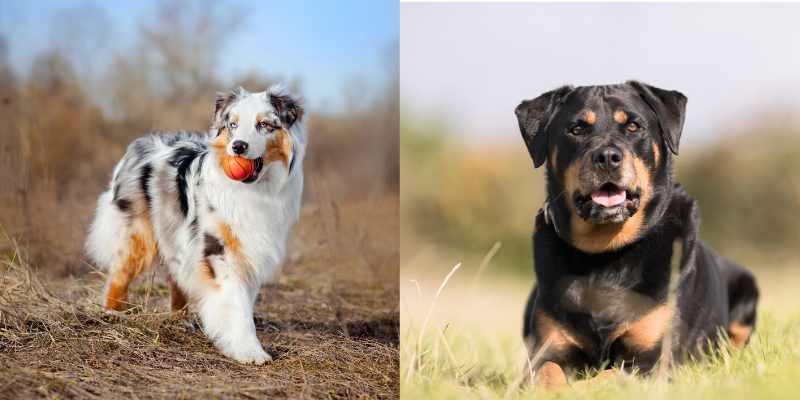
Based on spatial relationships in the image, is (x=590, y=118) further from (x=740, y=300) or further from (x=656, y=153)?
(x=740, y=300)

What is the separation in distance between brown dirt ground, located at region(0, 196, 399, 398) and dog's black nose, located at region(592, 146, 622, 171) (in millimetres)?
1675

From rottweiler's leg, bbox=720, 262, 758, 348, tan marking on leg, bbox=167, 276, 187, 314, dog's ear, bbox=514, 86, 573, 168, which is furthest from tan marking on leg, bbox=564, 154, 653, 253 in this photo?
tan marking on leg, bbox=167, 276, 187, 314

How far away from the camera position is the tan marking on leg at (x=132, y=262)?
542 centimetres

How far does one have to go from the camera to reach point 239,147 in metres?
4.87

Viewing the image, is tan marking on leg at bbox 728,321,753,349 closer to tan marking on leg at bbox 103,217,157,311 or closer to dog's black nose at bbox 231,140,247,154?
dog's black nose at bbox 231,140,247,154

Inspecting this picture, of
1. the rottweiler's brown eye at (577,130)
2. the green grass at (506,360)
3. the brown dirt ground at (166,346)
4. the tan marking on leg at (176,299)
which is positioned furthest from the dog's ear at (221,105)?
the rottweiler's brown eye at (577,130)

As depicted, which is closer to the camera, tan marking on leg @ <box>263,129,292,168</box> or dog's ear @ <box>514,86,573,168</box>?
dog's ear @ <box>514,86,573,168</box>

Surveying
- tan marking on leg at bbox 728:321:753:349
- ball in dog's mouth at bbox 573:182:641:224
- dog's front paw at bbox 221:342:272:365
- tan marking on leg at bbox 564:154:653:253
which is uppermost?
ball in dog's mouth at bbox 573:182:641:224

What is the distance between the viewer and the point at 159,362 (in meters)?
4.83

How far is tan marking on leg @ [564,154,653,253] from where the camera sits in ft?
13.6

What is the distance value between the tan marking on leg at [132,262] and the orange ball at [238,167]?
0.78 metres

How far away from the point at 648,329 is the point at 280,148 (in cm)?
232

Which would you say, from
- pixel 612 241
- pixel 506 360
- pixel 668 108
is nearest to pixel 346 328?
pixel 506 360

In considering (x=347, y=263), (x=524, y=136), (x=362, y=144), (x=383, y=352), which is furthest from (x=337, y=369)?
(x=362, y=144)
